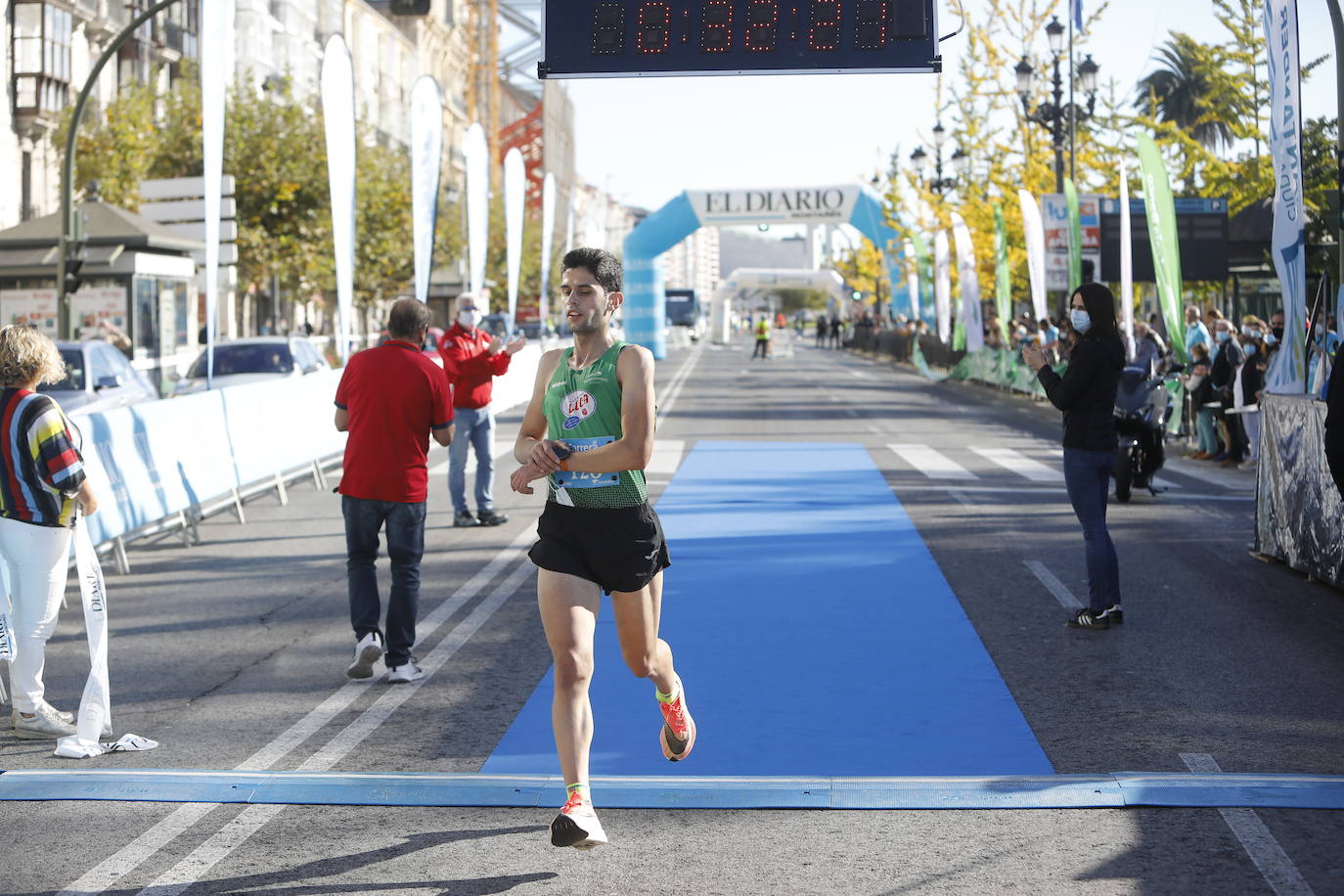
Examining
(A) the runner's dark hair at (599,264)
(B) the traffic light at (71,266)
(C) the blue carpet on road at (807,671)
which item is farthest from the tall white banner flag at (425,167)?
(A) the runner's dark hair at (599,264)

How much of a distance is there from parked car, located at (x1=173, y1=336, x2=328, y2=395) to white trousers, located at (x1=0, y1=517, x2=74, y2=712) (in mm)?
16135

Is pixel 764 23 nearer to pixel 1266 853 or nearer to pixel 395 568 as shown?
pixel 395 568

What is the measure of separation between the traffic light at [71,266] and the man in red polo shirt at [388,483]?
1614 cm

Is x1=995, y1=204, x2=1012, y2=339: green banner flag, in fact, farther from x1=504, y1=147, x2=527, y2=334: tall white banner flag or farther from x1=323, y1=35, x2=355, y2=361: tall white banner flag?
x1=323, y1=35, x2=355, y2=361: tall white banner flag

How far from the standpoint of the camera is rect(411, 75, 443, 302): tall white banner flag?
22000 mm

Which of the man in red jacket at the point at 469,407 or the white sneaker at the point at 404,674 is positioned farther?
the man in red jacket at the point at 469,407

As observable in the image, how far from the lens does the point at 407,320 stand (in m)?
8.06

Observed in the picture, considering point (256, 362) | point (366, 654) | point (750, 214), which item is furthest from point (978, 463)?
point (750, 214)

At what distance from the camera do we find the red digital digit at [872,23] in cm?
1305

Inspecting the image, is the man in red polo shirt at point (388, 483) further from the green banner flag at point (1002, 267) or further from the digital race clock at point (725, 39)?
the green banner flag at point (1002, 267)

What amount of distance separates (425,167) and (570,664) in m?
18.3

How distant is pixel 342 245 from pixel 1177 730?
1427 centimetres

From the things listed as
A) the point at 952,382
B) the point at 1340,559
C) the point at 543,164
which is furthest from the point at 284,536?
the point at 543,164

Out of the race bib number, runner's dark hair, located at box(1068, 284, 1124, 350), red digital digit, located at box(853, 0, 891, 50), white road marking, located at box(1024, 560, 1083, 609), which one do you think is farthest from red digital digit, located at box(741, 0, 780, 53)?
the race bib number
